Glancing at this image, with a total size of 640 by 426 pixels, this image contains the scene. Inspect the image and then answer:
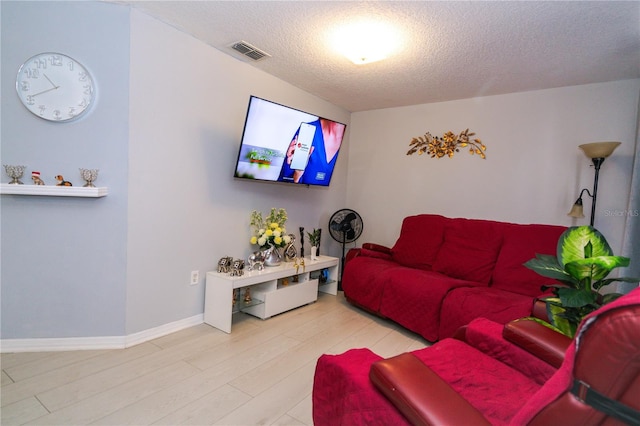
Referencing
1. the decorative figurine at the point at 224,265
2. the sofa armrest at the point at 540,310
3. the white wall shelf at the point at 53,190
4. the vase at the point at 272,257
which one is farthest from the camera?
the vase at the point at 272,257

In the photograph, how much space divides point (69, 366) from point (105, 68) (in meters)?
1.99

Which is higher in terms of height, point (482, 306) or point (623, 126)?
point (623, 126)

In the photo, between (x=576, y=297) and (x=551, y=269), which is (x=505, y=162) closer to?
(x=551, y=269)

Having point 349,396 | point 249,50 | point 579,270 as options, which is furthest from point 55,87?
point 579,270

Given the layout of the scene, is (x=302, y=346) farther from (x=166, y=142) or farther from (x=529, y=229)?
(x=529, y=229)

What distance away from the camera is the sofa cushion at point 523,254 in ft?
8.66

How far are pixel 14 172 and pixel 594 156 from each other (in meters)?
4.26

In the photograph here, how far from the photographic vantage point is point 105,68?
216cm

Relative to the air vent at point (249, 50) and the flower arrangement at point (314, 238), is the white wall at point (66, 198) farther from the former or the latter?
the flower arrangement at point (314, 238)

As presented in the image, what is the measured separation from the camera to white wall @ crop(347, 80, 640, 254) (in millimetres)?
2799

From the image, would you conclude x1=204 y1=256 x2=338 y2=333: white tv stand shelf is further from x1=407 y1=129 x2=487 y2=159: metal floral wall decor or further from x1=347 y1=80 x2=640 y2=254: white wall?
x1=407 y1=129 x2=487 y2=159: metal floral wall decor

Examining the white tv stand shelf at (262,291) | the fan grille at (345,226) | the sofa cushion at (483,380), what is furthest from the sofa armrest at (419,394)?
the fan grille at (345,226)

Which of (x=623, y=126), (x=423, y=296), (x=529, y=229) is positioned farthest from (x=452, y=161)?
(x=423, y=296)

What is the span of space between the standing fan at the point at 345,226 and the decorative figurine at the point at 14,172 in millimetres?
2977
